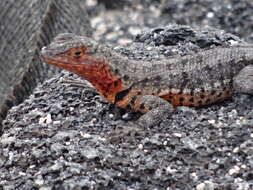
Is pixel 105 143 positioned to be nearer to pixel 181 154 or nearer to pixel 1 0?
pixel 181 154

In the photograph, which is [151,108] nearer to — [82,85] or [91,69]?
[91,69]

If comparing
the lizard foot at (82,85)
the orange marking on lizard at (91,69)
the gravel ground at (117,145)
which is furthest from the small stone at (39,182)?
the lizard foot at (82,85)

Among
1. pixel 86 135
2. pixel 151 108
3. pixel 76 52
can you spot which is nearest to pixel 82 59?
pixel 76 52

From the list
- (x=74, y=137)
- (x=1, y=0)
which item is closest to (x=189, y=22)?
(x=1, y=0)

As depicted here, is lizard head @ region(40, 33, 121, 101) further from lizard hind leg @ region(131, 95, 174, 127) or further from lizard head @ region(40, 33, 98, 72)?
lizard hind leg @ region(131, 95, 174, 127)

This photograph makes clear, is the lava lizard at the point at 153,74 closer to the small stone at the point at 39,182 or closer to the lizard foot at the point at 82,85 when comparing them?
the lizard foot at the point at 82,85

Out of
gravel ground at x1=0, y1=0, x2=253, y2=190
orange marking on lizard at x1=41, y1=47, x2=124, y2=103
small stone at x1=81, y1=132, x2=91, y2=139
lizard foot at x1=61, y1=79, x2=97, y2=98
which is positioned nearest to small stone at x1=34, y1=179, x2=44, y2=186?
gravel ground at x1=0, y1=0, x2=253, y2=190
